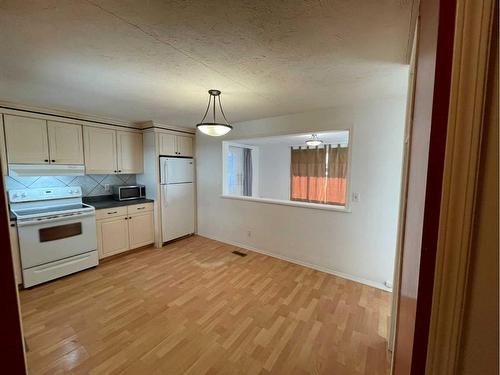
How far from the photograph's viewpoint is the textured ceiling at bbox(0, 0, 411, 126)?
1.15 meters

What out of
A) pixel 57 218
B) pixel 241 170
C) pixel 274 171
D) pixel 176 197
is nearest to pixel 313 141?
pixel 274 171

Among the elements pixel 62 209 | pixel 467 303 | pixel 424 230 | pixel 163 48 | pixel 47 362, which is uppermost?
pixel 163 48

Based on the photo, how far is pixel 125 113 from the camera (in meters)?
3.33

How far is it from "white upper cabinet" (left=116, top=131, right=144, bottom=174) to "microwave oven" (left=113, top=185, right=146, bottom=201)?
11.4 inches

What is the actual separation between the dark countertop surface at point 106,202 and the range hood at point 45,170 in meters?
0.57

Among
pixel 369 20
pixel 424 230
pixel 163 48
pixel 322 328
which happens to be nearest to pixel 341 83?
pixel 369 20

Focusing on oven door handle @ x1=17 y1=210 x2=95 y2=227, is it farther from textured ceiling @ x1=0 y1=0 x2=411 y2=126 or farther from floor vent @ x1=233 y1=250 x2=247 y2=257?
floor vent @ x1=233 y1=250 x2=247 y2=257

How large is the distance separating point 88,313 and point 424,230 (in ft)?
9.89

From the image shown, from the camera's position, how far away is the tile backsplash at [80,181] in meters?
3.07

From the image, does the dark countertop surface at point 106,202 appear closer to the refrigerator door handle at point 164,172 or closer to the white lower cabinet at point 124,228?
the white lower cabinet at point 124,228

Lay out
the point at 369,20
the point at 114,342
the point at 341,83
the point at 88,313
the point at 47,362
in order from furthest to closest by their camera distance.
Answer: the point at 88,313
the point at 341,83
the point at 114,342
the point at 47,362
the point at 369,20

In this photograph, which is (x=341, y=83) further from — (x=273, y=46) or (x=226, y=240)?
(x=226, y=240)

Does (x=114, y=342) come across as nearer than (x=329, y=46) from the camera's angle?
No

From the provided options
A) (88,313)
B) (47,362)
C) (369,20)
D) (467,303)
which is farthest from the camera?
(88,313)
